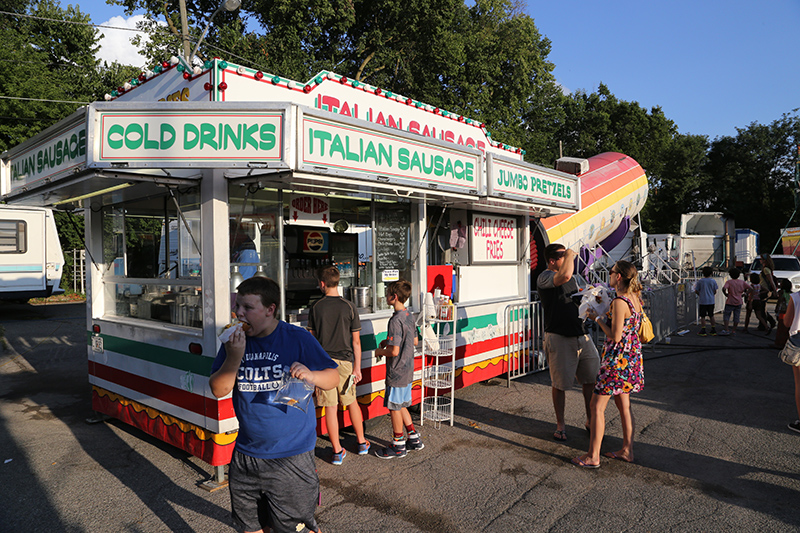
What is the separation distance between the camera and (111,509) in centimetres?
400

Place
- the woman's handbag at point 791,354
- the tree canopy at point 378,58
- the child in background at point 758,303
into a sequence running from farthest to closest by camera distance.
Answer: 1. the tree canopy at point 378,58
2. the child in background at point 758,303
3. the woman's handbag at point 791,354

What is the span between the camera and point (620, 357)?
4520mm

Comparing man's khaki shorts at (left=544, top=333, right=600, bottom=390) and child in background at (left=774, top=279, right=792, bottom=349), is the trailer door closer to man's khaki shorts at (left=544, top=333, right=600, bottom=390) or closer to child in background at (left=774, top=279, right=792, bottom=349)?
man's khaki shorts at (left=544, top=333, right=600, bottom=390)

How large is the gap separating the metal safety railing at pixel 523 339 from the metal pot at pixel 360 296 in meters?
2.59

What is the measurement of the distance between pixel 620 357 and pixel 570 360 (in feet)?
2.36

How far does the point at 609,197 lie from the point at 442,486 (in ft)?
27.7

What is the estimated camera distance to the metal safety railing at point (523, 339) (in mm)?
7793

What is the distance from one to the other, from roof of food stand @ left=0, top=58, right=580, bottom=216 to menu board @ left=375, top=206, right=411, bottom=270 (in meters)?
0.81

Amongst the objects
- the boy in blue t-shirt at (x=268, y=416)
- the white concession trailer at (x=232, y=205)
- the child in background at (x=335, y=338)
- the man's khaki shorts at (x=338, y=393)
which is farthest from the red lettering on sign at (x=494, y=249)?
the boy in blue t-shirt at (x=268, y=416)

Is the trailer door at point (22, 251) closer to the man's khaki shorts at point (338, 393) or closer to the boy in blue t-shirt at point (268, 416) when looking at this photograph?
the man's khaki shorts at point (338, 393)

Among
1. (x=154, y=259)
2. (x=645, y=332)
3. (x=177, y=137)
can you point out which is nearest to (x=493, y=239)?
(x=645, y=332)

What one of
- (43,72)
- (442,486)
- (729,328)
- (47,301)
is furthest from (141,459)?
(43,72)

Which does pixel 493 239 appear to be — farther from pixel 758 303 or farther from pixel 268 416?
pixel 758 303

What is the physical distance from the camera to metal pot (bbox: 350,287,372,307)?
599cm
